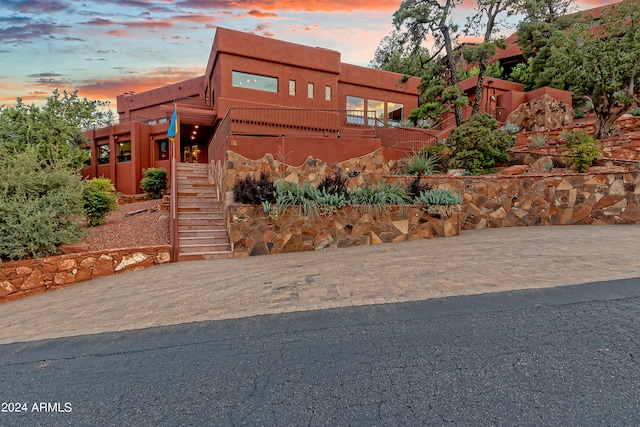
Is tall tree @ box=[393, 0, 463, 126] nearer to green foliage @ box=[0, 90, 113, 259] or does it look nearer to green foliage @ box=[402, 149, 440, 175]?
green foliage @ box=[402, 149, 440, 175]

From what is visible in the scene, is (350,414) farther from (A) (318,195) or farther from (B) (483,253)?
(A) (318,195)

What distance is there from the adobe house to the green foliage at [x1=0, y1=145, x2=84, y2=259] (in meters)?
4.74

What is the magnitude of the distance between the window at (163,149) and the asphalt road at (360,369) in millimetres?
21866

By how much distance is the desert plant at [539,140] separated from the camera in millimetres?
14472

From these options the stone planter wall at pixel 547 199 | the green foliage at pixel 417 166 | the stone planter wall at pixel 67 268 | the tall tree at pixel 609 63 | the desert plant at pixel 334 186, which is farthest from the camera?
the tall tree at pixel 609 63

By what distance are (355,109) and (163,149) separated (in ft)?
45.8

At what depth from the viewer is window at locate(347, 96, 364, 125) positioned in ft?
68.5

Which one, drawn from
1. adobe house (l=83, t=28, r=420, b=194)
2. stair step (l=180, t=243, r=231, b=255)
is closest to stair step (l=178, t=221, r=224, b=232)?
stair step (l=180, t=243, r=231, b=255)

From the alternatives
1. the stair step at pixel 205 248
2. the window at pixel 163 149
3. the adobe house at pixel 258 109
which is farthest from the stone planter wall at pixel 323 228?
the window at pixel 163 149

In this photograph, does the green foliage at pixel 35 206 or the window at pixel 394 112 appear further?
the window at pixel 394 112

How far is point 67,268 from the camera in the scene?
6859mm

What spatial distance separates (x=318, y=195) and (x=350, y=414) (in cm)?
679

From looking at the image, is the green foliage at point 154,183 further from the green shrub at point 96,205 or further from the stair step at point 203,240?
the stair step at point 203,240

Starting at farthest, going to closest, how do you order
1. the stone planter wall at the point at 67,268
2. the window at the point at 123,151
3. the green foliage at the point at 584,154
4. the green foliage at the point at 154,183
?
the window at the point at 123,151
the green foliage at the point at 154,183
the green foliage at the point at 584,154
the stone planter wall at the point at 67,268
